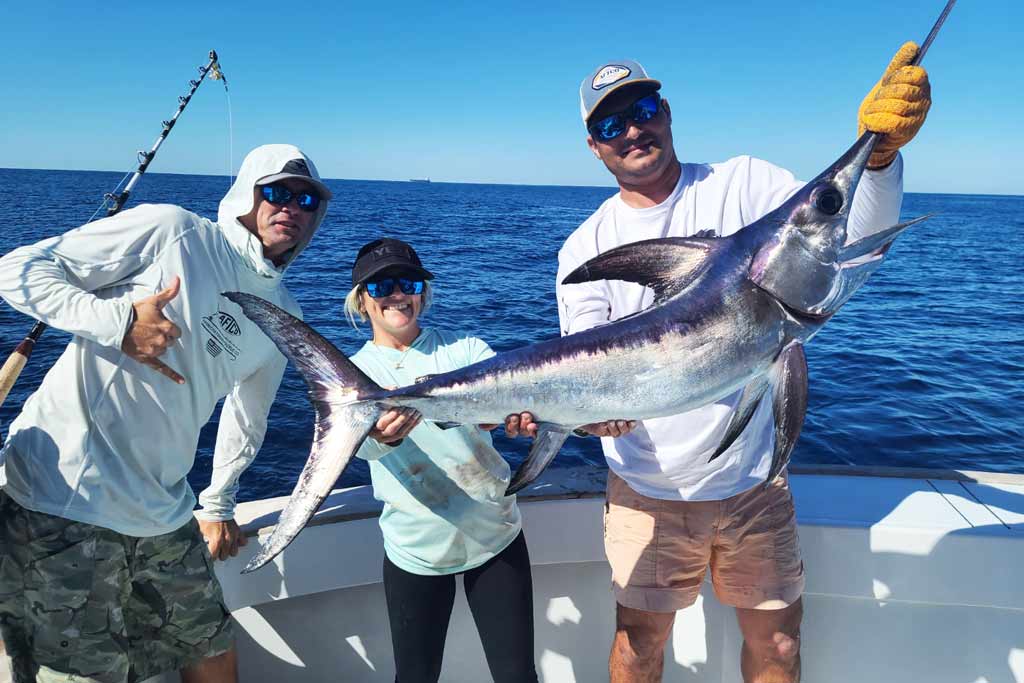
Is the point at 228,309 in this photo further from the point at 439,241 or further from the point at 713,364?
the point at 439,241

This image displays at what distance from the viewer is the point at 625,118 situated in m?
2.34

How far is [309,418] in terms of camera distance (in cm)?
851

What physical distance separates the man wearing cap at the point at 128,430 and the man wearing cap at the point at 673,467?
1.25 metres

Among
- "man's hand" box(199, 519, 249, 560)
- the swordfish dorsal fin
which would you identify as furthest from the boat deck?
the swordfish dorsal fin

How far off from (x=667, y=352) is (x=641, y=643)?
54.0 inches

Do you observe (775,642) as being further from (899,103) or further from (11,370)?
(11,370)

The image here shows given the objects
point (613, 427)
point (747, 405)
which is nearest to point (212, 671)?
point (613, 427)

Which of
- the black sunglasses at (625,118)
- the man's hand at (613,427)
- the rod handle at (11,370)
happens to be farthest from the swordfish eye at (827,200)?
the rod handle at (11,370)

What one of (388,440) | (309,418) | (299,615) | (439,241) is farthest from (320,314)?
(439,241)

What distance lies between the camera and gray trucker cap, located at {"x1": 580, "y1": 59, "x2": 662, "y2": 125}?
2324 mm

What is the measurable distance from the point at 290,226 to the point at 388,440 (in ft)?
3.34

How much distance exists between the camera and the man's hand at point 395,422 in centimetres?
207

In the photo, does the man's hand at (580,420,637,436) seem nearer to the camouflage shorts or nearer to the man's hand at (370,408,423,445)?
the man's hand at (370,408,423,445)

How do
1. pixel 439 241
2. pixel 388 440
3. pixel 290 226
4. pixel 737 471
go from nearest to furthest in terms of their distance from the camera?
pixel 388 440, pixel 737 471, pixel 290 226, pixel 439 241
